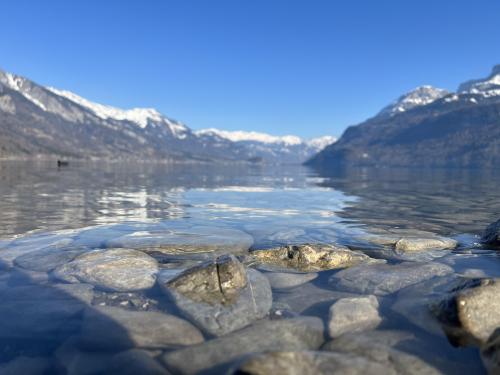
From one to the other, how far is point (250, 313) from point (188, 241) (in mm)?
8263

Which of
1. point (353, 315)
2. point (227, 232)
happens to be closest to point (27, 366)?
point (353, 315)

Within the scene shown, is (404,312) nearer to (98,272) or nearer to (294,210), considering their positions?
(98,272)

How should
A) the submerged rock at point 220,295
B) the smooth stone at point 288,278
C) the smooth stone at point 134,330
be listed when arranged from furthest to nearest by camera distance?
the smooth stone at point 288,278 < the submerged rock at point 220,295 < the smooth stone at point 134,330

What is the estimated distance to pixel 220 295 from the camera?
10.3 meters

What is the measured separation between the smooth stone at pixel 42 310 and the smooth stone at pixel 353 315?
5.84 metres

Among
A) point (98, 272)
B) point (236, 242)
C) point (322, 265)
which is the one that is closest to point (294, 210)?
point (236, 242)

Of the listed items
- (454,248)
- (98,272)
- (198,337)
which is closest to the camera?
(198,337)

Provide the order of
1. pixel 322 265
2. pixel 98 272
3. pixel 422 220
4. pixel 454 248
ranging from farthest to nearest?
pixel 422 220, pixel 454 248, pixel 322 265, pixel 98 272

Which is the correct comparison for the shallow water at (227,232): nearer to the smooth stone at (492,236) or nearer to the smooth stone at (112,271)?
the smooth stone at (112,271)

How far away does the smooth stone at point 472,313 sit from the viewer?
8516 millimetres

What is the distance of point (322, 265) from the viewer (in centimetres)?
1406

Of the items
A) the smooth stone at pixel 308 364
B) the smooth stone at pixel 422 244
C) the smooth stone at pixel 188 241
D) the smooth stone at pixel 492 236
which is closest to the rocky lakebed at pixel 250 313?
the smooth stone at pixel 308 364

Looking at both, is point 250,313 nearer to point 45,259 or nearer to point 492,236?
point 45,259

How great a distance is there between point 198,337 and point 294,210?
24.0m
